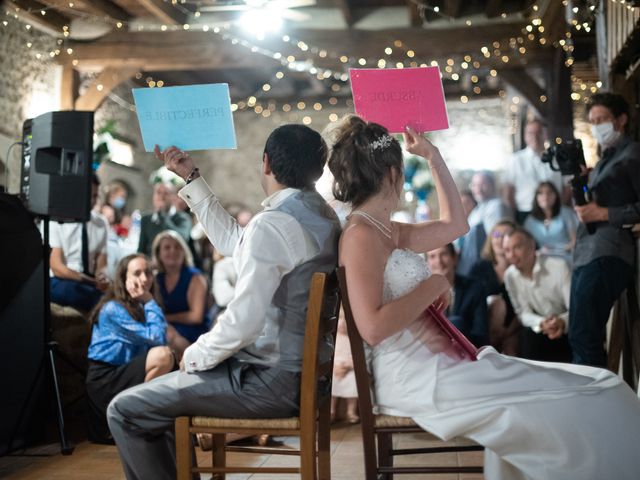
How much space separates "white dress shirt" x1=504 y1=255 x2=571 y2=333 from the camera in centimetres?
494

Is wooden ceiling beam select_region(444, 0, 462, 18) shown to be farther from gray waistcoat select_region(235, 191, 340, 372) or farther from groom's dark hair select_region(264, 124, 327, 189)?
gray waistcoat select_region(235, 191, 340, 372)

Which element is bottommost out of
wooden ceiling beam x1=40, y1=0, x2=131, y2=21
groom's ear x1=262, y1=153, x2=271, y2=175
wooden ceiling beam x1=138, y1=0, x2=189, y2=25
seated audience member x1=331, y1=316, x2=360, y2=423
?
seated audience member x1=331, y1=316, x2=360, y2=423

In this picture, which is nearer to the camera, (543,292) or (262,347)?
(262,347)

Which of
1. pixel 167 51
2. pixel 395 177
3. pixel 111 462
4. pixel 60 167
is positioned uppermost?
pixel 167 51

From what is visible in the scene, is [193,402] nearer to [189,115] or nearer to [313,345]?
[313,345]

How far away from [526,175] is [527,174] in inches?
0.5

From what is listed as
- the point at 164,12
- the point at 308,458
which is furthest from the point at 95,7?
the point at 308,458

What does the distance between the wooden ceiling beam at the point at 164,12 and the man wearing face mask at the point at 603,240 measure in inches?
163

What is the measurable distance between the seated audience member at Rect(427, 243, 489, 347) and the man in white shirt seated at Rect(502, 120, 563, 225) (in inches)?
95.9

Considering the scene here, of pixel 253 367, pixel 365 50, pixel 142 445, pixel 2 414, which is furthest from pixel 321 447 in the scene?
pixel 365 50

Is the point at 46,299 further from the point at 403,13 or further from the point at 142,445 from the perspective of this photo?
the point at 403,13

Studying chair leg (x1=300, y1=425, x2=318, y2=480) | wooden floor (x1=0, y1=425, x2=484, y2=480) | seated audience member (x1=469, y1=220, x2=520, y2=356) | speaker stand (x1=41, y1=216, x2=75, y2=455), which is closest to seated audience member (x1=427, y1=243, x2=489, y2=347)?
seated audience member (x1=469, y1=220, x2=520, y2=356)

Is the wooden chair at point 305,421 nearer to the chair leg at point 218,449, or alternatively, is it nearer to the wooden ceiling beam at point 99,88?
the chair leg at point 218,449

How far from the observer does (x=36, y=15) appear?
14.9ft
